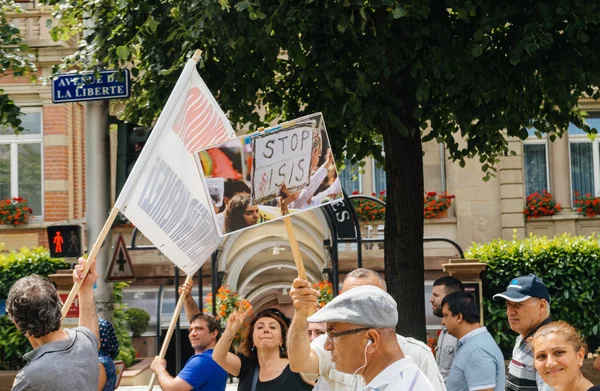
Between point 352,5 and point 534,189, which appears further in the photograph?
point 534,189


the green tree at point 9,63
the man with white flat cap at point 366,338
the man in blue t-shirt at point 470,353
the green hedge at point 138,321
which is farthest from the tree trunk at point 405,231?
the green hedge at point 138,321

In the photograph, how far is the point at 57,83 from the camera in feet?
26.4

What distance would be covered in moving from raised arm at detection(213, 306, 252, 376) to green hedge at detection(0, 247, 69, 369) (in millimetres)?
6374

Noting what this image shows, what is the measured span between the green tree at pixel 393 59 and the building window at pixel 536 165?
422 inches

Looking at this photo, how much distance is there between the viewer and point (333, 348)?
11.1 ft

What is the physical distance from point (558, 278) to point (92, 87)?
20.1 feet

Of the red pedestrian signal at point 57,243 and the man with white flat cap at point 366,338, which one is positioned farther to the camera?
the red pedestrian signal at point 57,243

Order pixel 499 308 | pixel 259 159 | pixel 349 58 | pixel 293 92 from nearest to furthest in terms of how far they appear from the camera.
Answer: pixel 259 159 < pixel 349 58 < pixel 293 92 < pixel 499 308

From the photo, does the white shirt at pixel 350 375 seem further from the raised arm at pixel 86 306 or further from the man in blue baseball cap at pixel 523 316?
the man in blue baseball cap at pixel 523 316

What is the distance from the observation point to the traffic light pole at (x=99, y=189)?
7977 mm

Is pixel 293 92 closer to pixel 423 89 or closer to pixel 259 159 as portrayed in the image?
pixel 423 89

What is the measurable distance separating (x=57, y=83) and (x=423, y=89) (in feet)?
10.4

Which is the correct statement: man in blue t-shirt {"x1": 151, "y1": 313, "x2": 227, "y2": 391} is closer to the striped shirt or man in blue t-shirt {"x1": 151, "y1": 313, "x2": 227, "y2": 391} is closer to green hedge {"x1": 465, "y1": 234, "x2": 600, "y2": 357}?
the striped shirt

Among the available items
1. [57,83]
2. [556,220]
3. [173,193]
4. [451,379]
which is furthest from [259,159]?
[556,220]
